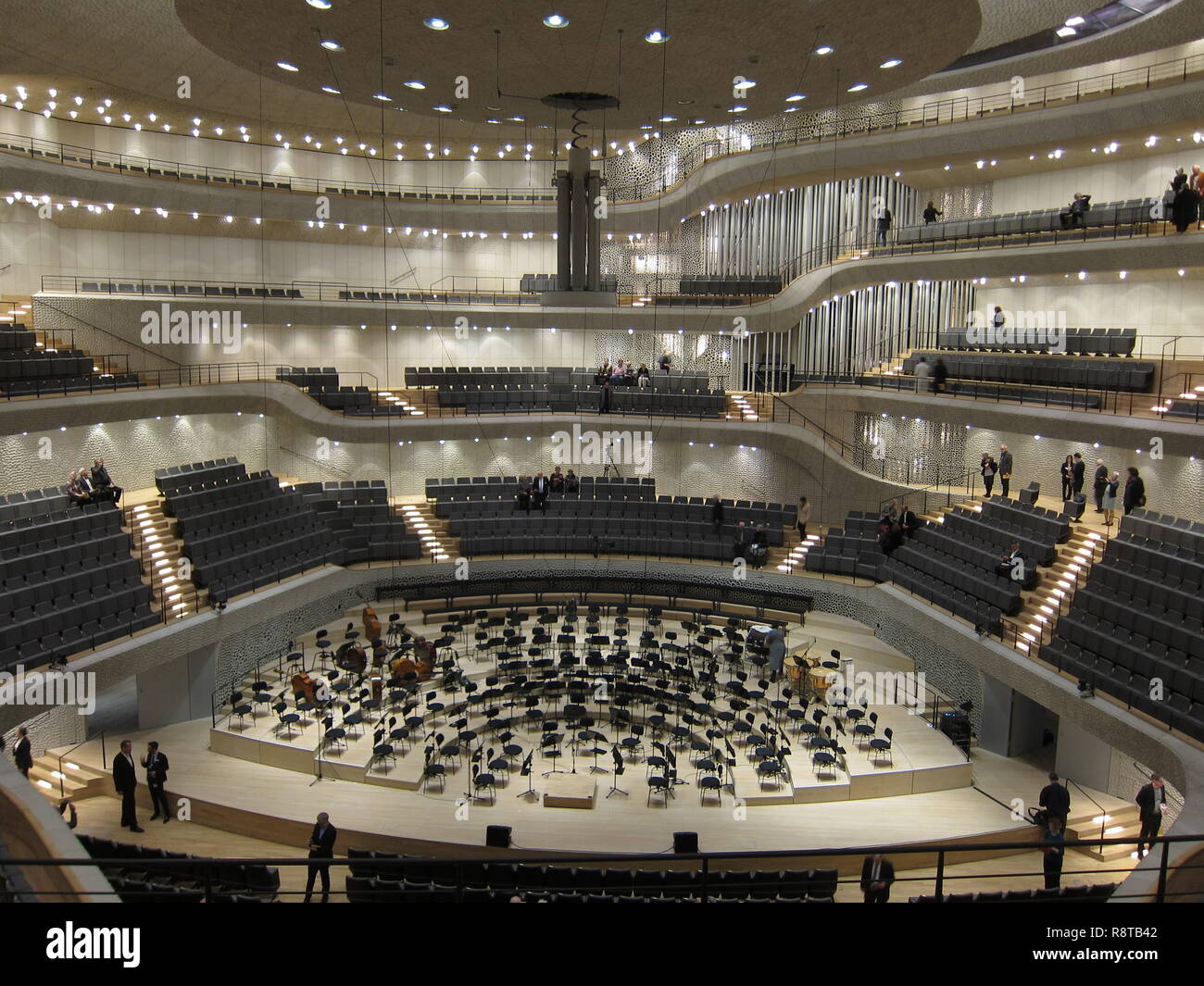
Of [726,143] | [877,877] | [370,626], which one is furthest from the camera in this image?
[726,143]

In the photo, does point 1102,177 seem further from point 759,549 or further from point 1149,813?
point 1149,813

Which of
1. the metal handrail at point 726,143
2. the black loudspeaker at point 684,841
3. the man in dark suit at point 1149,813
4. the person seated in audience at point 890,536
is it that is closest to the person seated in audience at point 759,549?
the person seated in audience at point 890,536

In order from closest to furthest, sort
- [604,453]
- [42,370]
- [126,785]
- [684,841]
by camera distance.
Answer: [684,841] < [126,785] < [42,370] < [604,453]

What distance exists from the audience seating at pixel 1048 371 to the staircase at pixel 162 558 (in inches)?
663

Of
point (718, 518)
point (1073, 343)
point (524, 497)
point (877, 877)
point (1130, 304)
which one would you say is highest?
point (1130, 304)

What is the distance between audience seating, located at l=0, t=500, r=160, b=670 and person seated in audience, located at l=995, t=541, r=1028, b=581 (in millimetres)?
14894

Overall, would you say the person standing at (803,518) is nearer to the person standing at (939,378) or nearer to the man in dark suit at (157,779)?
the person standing at (939,378)

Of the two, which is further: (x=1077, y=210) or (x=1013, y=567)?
(x=1077, y=210)

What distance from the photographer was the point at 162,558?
59.3 feet

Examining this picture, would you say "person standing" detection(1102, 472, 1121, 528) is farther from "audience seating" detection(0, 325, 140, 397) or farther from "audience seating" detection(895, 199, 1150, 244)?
"audience seating" detection(0, 325, 140, 397)

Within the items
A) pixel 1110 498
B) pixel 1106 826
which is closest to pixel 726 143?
pixel 1110 498

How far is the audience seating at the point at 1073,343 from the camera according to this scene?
781 inches

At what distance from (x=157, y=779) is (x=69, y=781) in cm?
234
